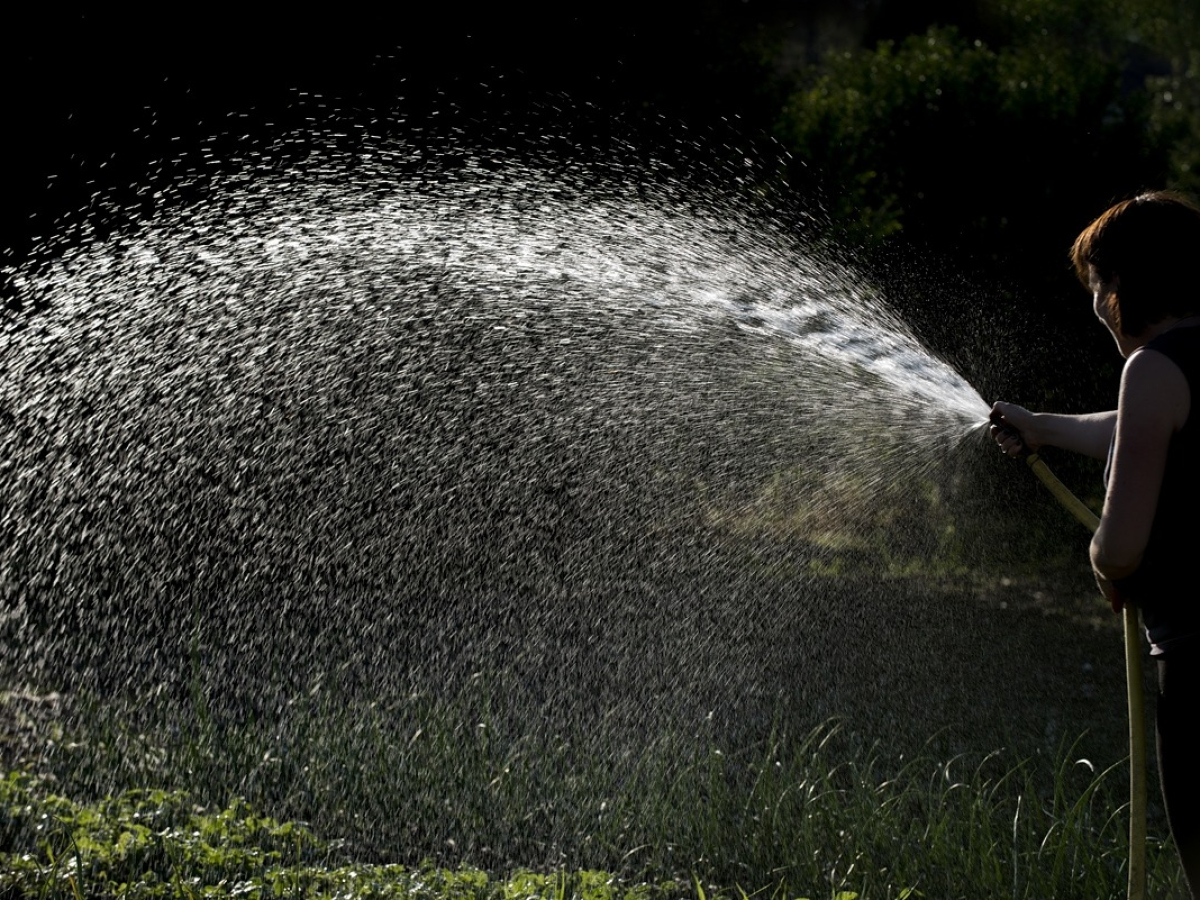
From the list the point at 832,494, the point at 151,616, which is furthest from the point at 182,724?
the point at 832,494

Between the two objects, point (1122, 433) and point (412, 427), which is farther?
point (412, 427)

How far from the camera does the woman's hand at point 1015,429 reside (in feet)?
9.36

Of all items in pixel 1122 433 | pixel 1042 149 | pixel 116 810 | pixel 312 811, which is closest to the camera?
pixel 1122 433

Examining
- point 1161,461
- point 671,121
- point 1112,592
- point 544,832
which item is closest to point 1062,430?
point 1112,592

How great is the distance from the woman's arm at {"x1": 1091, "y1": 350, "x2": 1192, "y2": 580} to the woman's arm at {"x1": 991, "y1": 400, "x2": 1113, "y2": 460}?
1.83 feet

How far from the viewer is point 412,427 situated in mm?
7469

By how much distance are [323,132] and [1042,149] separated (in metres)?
4.89

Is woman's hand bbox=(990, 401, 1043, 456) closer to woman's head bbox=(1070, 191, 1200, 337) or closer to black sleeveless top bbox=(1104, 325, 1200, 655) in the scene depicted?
woman's head bbox=(1070, 191, 1200, 337)

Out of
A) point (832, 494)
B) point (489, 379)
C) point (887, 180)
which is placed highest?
point (887, 180)

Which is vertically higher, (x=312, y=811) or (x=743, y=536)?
(x=312, y=811)

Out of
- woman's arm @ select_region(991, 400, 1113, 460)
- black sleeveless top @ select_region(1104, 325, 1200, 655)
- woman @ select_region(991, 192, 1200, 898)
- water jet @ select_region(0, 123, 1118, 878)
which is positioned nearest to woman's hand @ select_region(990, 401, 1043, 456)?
woman's arm @ select_region(991, 400, 1113, 460)

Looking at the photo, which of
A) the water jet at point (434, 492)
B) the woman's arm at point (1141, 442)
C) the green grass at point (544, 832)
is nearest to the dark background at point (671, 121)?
the water jet at point (434, 492)

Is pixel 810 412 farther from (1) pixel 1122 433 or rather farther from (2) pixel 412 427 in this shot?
(1) pixel 1122 433

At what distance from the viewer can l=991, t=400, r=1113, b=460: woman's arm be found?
2840 mm
